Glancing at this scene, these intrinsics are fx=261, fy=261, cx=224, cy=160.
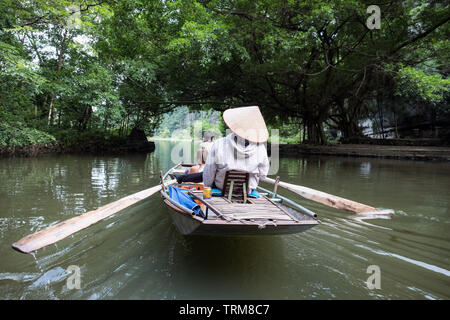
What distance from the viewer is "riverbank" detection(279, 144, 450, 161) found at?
1483 cm

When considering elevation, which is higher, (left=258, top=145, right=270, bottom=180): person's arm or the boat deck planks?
(left=258, top=145, right=270, bottom=180): person's arm

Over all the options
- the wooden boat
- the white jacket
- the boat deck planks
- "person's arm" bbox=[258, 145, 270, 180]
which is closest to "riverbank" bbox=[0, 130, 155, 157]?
the wooden boat

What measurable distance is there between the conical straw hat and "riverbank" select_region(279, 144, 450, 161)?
15986mm

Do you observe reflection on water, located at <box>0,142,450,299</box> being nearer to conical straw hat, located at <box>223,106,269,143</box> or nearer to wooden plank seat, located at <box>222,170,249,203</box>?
wooden plank seat, located at <box>222,170,249,203</box>

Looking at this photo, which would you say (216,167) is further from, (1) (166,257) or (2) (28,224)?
(2) (28,224)

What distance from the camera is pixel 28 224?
3.97 meters

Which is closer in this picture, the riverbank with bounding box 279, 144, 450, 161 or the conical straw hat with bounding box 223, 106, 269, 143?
the conical straw hat with bounding box 223, 106, 269, 143

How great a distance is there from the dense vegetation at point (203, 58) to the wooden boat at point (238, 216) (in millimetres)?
8238

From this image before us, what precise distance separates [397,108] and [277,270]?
24349 mm

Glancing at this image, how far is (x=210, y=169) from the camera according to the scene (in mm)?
3457

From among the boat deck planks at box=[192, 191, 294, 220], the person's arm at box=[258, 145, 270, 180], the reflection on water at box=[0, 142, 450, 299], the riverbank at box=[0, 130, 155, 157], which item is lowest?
the reflection on water at box=[0, 142, 450, 299]

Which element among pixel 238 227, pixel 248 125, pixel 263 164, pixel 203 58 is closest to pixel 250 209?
pixel 238 227

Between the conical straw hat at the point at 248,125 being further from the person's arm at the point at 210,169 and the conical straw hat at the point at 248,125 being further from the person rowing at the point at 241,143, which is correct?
the person's arm at the point at 210,169
